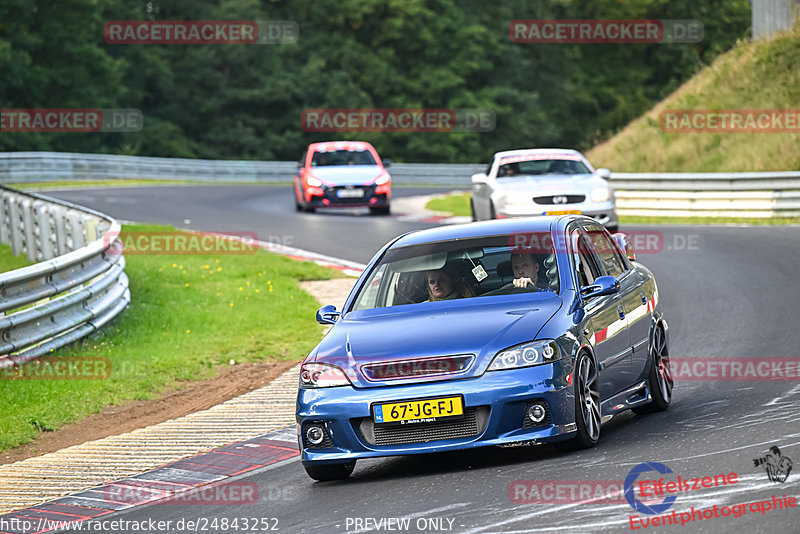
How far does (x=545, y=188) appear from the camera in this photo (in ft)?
68.4

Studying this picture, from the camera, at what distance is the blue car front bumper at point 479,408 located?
7555 mm

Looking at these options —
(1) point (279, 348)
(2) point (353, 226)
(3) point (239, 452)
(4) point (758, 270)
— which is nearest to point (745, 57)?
(2) point (353, 226)

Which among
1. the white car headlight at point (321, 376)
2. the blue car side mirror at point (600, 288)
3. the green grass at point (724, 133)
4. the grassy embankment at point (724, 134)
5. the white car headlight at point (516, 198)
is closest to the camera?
the white car headlight at point (321, 376)

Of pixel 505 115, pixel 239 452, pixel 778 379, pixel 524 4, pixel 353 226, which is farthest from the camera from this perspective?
pixel 524 4

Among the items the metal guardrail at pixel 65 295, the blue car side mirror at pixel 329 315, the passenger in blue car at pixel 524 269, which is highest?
the passenger in blue car at pixel 524 269

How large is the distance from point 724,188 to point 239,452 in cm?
1977

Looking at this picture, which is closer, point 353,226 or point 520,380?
point 520,380

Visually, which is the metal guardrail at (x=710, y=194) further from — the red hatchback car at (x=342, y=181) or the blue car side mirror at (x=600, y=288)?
the blue car side mirror at (x=600, y=288)

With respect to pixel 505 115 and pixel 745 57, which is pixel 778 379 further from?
pixel 505 115

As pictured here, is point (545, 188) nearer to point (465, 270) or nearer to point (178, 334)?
point (178, 334)

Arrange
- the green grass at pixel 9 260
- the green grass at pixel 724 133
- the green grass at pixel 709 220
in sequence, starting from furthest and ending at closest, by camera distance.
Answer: the green grass at pixel 724 133
the green grass at pixel 709 220
the green grass at pixel 9 260

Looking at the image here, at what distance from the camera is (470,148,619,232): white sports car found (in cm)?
2062

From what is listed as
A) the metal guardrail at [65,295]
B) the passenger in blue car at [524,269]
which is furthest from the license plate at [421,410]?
the metal guardrail at [65,295]

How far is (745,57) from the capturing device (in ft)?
122
